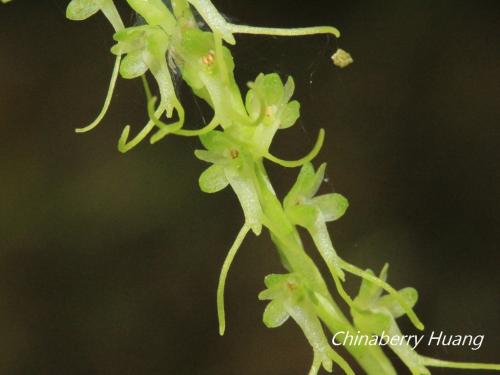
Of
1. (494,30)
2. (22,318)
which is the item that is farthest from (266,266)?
(494,30)

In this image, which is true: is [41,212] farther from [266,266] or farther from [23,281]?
[266,266]

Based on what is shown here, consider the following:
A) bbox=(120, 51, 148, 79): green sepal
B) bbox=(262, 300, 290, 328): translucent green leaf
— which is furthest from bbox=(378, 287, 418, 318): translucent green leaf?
bbox=(120, 51, 148, 79): green sepal

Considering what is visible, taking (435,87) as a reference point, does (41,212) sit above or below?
below

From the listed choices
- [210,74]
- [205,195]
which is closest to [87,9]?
[210,74]

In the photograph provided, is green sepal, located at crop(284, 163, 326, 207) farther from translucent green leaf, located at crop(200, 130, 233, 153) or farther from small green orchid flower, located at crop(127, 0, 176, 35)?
small green orchid flower, located at crop(127, 0, 176, 35)

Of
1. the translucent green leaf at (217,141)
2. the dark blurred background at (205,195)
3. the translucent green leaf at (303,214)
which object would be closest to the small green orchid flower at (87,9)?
the translucent green leaf at (217,141)

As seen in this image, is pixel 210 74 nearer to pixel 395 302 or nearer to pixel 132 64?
→ pixel 132 64
